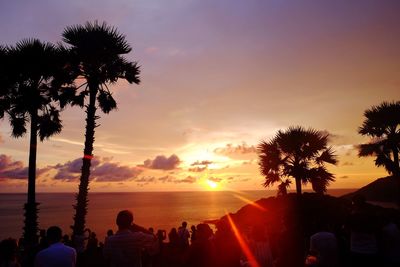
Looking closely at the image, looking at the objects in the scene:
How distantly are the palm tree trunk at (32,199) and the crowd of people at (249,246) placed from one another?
7.77 metres

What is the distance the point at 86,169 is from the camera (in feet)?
53.9

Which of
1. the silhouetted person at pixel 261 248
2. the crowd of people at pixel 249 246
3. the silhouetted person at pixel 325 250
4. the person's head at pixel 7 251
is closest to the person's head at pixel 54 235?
the crowd of people at pixel 249 246

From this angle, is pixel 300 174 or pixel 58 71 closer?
pixel 58 71

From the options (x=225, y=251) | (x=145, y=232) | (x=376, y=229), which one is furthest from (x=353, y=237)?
(x=145, y=232)

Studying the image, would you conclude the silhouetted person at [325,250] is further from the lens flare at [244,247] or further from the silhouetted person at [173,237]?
the silhouetted person at [173,237]

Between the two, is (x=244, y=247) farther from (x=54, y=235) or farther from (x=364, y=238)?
(x=54, y=235)

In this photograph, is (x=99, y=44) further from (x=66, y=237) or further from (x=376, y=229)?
(x=376, y=229)

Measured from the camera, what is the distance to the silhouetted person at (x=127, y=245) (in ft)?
16.8

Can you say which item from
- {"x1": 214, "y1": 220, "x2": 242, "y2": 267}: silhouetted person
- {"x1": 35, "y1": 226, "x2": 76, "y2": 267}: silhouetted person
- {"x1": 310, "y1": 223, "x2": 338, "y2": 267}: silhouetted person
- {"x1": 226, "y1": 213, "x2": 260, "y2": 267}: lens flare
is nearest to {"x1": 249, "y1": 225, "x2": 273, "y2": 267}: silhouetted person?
{"x1": 226, "y1": 213, "x2": 260, "y2": 267}: lens flare

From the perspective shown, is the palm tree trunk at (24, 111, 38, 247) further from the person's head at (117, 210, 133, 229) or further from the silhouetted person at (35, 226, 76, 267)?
the person's head at (117, 210, 133, 229)

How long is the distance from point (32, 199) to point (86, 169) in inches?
111

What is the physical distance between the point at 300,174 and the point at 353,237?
45.3 feet

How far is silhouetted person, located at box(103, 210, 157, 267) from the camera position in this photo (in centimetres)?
513

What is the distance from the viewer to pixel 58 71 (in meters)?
17.5
